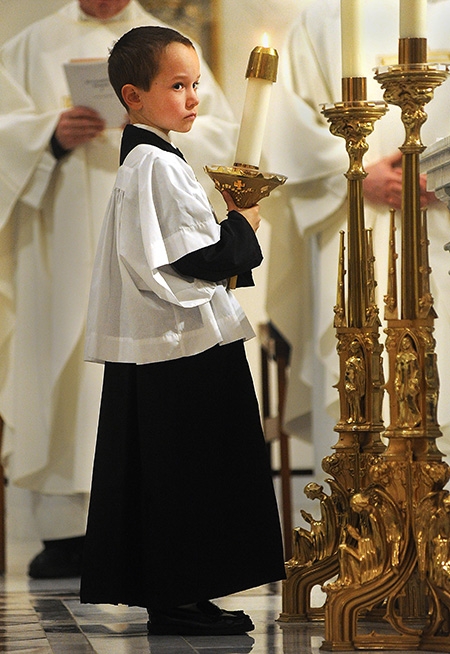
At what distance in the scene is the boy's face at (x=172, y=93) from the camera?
2.81m

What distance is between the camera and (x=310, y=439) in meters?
4.67

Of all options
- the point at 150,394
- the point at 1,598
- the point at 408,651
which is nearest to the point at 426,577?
the point at 408,651

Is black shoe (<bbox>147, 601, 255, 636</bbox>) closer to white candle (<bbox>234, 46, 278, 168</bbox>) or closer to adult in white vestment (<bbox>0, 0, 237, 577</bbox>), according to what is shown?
white candle (<bbox>234, 46, 278, 168</bbox>)

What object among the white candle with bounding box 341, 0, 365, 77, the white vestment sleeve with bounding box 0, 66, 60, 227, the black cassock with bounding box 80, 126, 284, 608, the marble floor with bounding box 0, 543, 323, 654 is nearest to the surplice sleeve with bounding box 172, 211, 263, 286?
the black cassock with bounding box 80, 126, 284, 608

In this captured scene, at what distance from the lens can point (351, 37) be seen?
292cm

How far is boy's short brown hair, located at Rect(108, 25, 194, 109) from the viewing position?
2811 mm

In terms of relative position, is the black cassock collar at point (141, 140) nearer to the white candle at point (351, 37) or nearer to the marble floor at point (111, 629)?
the white candle at point (351, 37)

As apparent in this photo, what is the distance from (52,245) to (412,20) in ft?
6.89

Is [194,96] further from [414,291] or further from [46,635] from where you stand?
[46,635]

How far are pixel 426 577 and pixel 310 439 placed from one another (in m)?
2.15

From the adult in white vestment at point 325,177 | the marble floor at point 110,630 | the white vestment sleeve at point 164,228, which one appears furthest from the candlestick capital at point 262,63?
the adult in white vestment at point 325,177

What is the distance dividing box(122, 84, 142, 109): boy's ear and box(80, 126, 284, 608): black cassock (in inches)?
2.1

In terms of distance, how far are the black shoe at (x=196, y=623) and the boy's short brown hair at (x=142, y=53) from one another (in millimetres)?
1085

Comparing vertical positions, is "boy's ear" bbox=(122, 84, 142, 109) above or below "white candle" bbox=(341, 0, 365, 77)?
below
